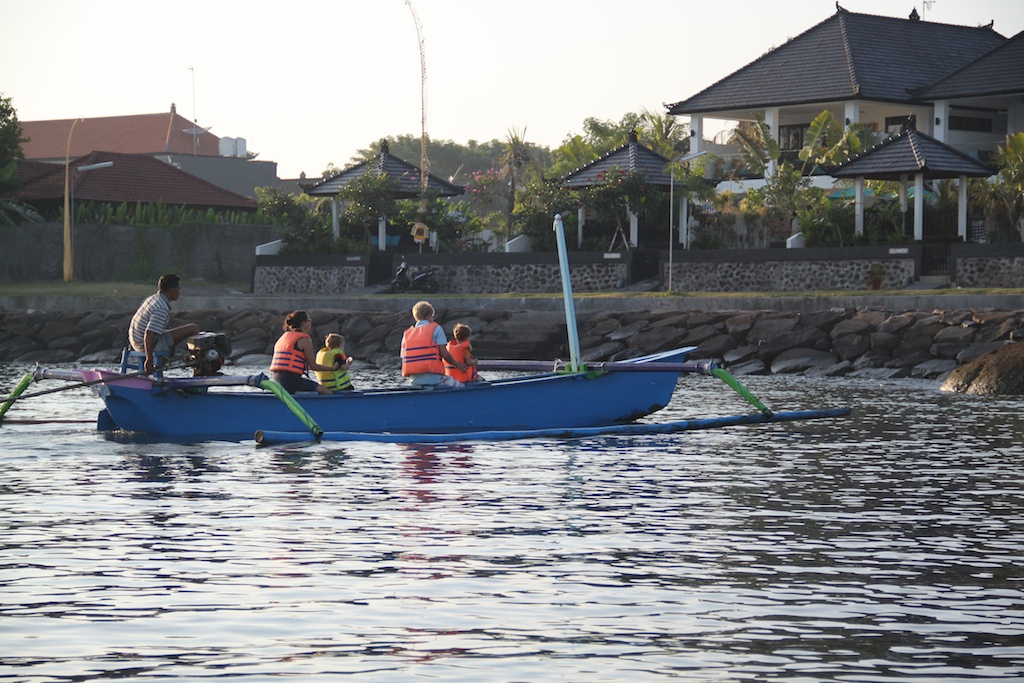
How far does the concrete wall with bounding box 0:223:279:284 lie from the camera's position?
5088 centimetres

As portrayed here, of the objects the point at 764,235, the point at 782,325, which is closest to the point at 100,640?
the point at 782,325

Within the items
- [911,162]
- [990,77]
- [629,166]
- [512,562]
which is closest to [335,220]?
[629,166]

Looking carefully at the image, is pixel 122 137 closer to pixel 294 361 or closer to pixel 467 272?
pixel 467 272

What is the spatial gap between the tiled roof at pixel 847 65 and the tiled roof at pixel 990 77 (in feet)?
4.15

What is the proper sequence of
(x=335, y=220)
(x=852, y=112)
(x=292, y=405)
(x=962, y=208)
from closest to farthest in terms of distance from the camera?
(x=292, y=405) < (x=962, y=208) < (x=335, y=220) < (x=852, y=112)

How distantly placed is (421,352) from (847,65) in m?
38.2

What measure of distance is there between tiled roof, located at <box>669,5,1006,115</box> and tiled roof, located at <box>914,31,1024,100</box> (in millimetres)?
1266

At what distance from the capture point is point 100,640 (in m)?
8.20

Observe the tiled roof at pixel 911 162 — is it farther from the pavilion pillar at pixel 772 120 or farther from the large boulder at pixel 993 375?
the pavilion pillar at pixel 772 120

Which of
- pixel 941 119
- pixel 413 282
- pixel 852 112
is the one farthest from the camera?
pixel 941 119

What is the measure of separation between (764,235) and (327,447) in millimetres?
29736

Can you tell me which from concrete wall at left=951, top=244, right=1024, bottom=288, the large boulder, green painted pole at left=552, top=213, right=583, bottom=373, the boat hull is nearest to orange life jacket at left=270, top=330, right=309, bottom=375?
the boat hull

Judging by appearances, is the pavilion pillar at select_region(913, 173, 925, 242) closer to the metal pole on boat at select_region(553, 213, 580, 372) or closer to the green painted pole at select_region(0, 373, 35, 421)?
the metal pole on boat at select_region(553, 213, 580, 372)

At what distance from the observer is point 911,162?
36.9 meters
